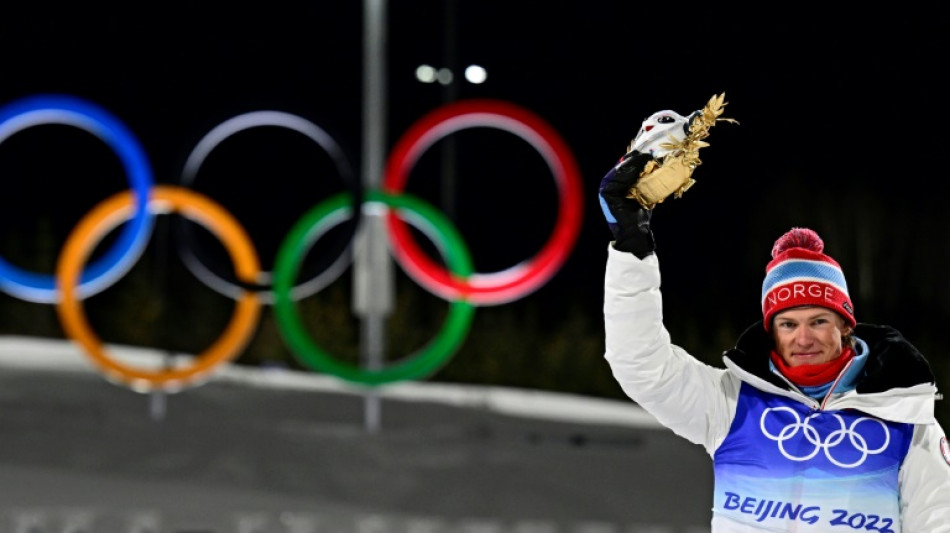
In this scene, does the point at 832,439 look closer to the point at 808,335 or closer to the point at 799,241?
the point at 808,335

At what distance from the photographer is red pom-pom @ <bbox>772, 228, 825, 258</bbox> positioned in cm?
386

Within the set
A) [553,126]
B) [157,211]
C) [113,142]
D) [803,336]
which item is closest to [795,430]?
[803,336]

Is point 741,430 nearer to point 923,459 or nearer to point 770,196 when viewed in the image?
point 923,459

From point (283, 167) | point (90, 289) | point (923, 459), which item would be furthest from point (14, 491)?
point (923, 459)

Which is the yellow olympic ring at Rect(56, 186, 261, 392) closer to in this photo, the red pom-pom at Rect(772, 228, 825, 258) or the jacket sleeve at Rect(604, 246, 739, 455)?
the red pom-pom at Rect(772, 228, 825, 258)

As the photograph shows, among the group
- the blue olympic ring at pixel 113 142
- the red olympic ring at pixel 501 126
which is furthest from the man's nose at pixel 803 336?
the blue olympic ring at pixel 113 142

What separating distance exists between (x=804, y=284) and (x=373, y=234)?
767cm

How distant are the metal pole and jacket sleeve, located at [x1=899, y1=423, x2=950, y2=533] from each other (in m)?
7.21

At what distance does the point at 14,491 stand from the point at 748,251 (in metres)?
6.23

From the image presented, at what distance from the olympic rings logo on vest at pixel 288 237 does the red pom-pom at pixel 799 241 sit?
650 centimetres

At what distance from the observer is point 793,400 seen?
359 centimetres

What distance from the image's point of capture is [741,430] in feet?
11.8

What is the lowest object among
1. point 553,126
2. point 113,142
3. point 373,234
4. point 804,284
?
point 373,234

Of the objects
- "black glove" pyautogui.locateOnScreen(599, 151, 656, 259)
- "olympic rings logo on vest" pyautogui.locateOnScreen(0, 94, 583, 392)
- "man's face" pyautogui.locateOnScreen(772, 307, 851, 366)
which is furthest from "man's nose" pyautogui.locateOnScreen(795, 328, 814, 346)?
"olympic rings logo on vest" pyautogui.locateOnScreen(0, 94, 583, 392)
